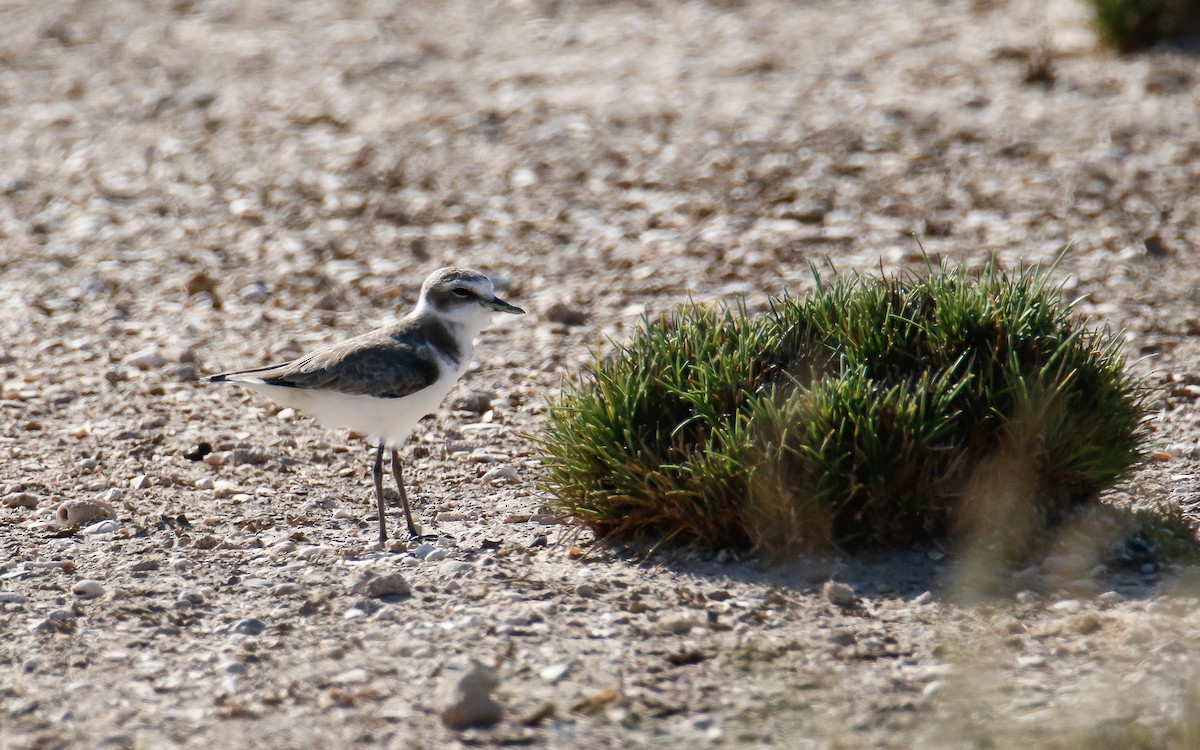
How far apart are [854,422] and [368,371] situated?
6.99 feet

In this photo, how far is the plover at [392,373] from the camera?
618 cm

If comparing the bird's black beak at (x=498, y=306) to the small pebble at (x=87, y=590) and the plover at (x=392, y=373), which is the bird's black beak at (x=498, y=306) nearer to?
the plover at (x=392, y=373)

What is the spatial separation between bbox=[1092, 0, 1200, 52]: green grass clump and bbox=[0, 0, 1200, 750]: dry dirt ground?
9.1 inches

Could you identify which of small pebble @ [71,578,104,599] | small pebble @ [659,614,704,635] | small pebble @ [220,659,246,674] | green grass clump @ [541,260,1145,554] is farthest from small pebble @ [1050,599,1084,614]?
small pebble @ [71,578,104,599]

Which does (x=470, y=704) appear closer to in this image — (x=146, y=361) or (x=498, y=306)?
(x=498, y=306)

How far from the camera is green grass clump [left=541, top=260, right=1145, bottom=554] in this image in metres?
5.49

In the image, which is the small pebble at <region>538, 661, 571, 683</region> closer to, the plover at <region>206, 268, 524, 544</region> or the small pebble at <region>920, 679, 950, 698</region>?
the small pebble at <region>920, 679, 950, 698</region>

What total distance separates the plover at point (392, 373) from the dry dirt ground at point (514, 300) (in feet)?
1.77

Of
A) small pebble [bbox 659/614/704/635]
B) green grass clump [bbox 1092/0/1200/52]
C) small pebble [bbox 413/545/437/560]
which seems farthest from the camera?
green grass clump [bbox 1092/0/1200/52]

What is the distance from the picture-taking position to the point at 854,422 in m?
5.46

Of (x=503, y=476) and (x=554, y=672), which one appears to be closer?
(x=554, y=672)

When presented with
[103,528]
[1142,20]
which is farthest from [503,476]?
[1142,20]

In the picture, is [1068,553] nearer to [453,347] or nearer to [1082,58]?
[453,347]

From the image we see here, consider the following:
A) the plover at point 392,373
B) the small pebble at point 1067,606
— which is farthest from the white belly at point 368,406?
the small pebble at point 1067,606
